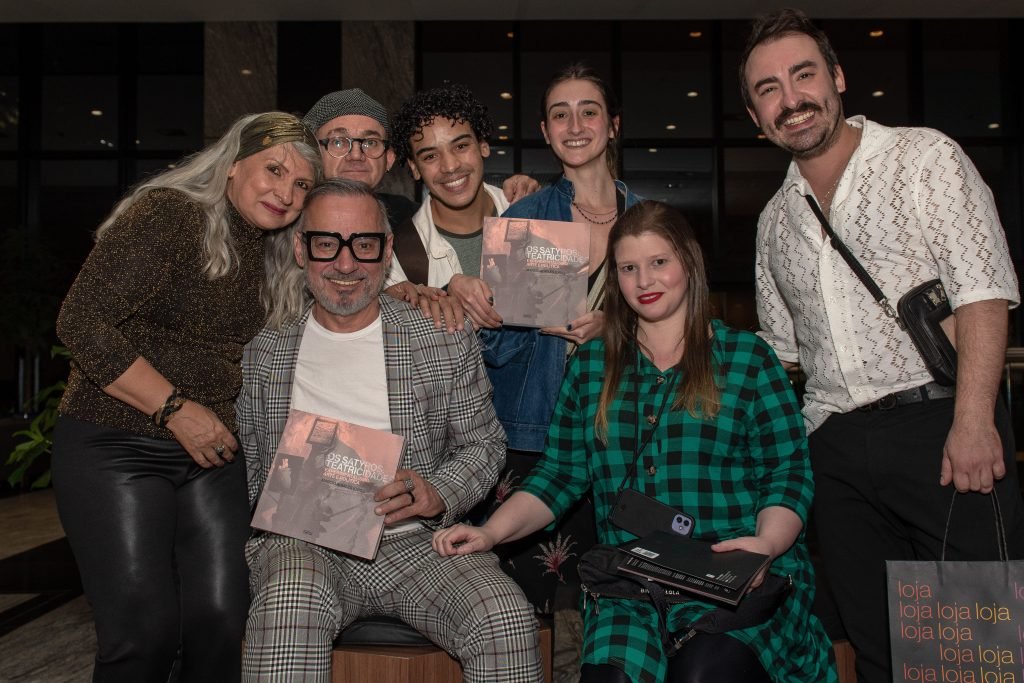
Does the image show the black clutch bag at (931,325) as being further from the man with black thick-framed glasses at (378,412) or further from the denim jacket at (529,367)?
the man with black thick-framed glasses at (378,412)

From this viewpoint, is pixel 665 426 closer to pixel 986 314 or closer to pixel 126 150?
pixel 986 314

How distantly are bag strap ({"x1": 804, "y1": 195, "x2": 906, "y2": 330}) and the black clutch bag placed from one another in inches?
1.2

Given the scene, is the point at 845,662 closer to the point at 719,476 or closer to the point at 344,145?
the point at 719,476

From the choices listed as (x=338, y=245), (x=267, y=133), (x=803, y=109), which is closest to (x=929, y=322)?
(x=803, y=109)

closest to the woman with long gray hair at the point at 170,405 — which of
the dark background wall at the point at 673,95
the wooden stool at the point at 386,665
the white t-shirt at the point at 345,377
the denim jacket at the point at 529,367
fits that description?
the white t-shirt at the point at 345,377

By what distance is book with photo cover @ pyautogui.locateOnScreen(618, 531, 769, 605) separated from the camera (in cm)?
179

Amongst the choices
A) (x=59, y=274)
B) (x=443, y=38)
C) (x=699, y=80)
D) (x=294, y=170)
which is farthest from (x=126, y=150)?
(x=294, y=170)

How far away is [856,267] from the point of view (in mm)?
2283

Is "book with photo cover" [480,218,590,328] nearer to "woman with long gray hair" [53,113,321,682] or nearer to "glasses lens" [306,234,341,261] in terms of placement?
"glasses lens" [306,234,341,261]

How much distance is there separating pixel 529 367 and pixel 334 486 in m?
0.94

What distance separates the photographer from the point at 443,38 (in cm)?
958

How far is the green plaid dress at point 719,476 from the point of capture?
208 centimetres

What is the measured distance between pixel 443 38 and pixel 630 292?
8.13 meters

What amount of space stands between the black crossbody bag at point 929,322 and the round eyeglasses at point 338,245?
1.51 metres
